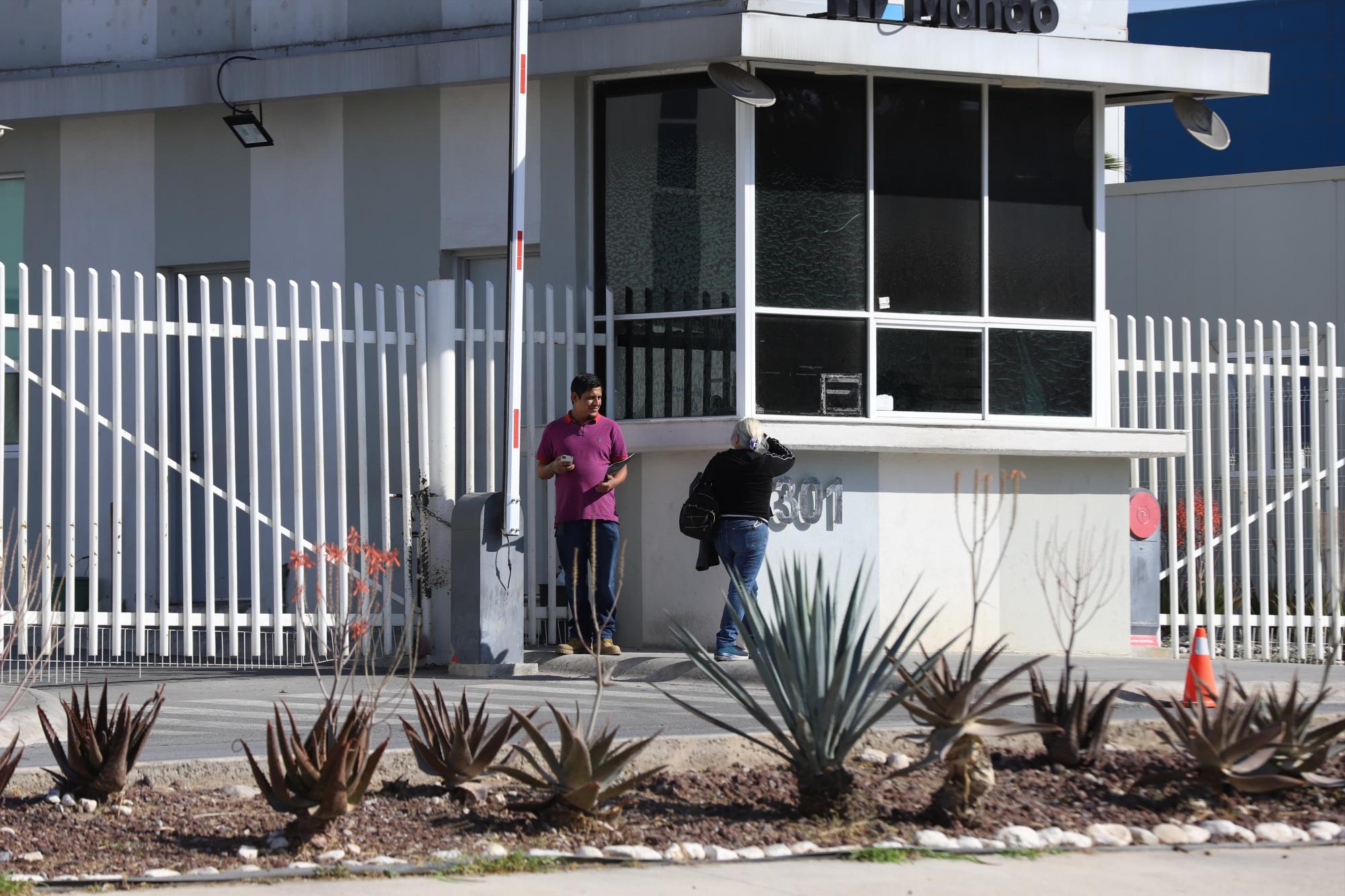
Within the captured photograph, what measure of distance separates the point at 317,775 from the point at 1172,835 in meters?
3.00

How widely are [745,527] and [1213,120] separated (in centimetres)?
528

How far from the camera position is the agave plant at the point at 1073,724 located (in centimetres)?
681

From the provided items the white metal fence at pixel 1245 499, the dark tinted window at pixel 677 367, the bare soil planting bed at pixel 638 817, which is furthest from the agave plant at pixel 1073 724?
the white metal fence at pixel 1245 499

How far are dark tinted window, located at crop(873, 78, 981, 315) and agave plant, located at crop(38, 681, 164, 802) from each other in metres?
7.55

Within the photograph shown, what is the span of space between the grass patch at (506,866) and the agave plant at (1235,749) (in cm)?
253

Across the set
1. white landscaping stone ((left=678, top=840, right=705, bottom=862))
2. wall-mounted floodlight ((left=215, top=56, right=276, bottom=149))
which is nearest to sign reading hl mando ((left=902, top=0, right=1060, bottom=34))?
wall-mounted floodlight ((left=215, top=56, right=276, bottom=149))

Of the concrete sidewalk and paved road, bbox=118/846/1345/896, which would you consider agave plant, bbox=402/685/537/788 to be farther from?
the concrete sidewalk

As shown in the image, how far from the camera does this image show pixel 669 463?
41.1ft

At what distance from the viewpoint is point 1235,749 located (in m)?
6.39

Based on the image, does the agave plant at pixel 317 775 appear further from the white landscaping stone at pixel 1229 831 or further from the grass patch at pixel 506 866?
the white landscaping stone at pixel 1229 831

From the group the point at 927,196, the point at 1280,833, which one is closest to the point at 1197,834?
the point at 1280,833

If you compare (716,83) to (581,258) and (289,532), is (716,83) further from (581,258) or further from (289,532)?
(289,532)

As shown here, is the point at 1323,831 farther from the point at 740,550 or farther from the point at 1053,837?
the point at 740,550

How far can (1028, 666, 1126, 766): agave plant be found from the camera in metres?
6.81
